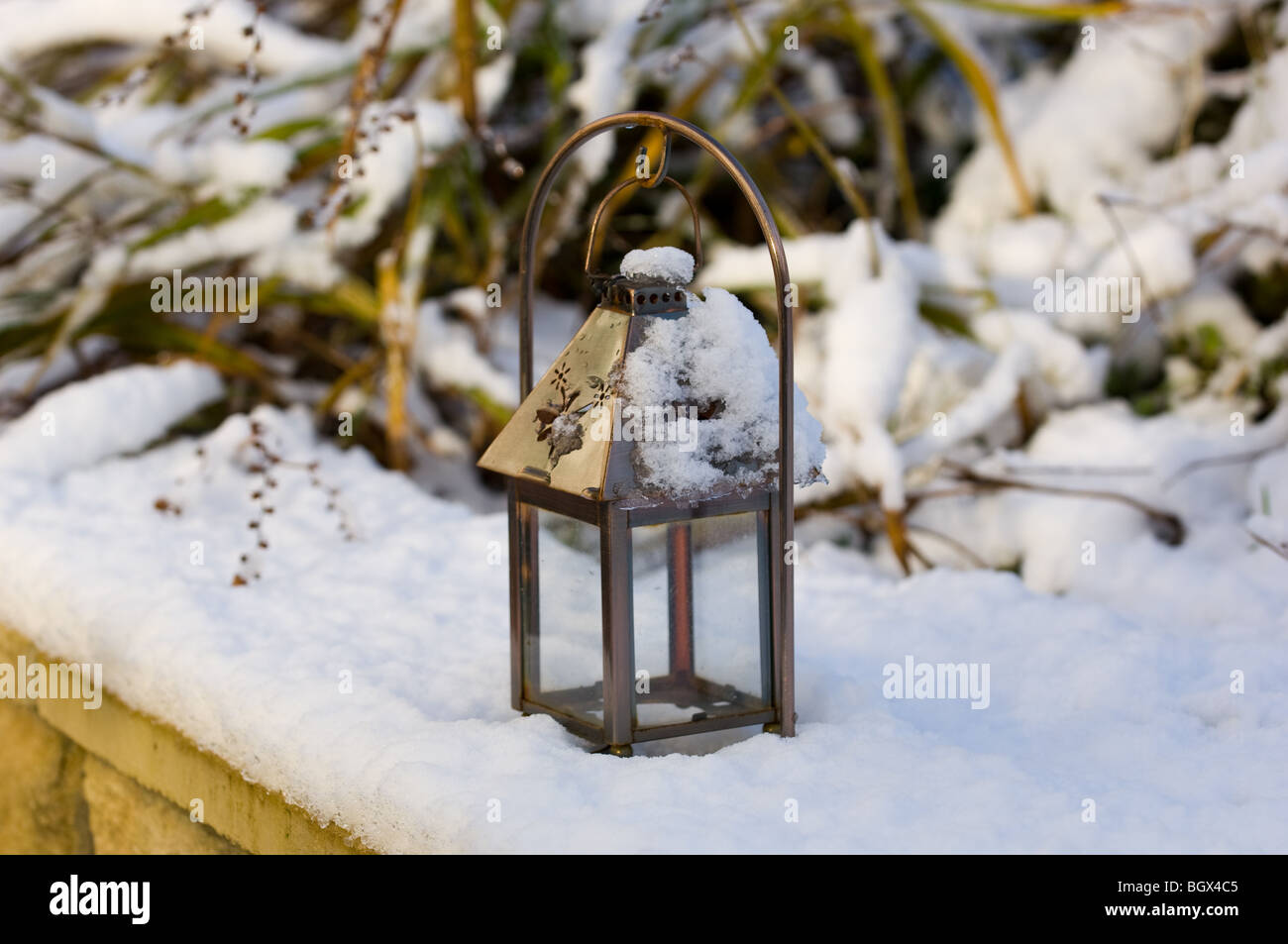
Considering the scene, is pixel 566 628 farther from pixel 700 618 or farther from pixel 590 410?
pixel 590 410

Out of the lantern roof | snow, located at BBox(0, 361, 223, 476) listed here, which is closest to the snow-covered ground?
snow, located at BBox(0, 361, 223, 476)

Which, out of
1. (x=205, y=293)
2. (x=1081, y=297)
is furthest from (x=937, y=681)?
(x=205, y=293)

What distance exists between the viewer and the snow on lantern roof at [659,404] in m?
1.37

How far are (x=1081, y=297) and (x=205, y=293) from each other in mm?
1673

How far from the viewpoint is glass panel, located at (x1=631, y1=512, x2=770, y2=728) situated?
1.46 meters

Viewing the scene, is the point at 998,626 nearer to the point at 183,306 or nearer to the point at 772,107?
the point at 183,306

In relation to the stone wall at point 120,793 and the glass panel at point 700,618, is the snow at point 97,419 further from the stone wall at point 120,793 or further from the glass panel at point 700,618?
the glass panel at point 700,618

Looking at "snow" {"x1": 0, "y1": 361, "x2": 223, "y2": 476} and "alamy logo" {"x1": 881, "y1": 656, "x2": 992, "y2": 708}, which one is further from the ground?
"snow" {"x1": 0, "y1": 361, "x2": 223, "y2": 476}

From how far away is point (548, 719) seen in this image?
1497mm

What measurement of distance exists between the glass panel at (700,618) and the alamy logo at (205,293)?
4.68 ft
